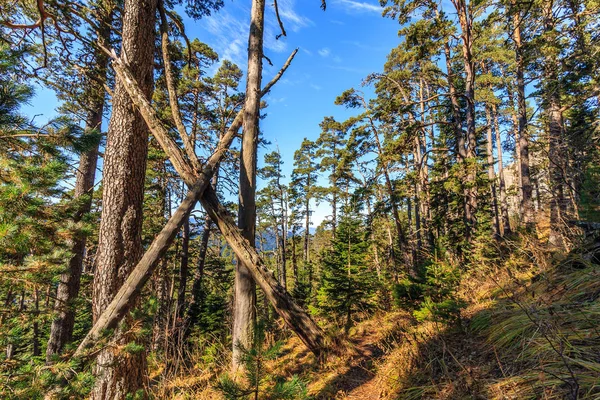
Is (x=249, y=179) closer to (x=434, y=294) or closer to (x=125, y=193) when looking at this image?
(x=125, y=193)

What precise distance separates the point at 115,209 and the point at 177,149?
1147mm

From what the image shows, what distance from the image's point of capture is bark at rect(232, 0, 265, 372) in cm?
410

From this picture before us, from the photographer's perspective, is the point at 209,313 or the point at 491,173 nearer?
the point at 209,313

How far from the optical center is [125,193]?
3400 millimetres

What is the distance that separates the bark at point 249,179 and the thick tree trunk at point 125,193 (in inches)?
55.1

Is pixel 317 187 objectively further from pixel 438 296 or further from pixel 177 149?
pixel 177 149

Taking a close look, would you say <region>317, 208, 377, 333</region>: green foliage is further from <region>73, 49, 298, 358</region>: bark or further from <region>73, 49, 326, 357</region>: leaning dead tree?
<region>73, 49, 298, 358</region>: bark

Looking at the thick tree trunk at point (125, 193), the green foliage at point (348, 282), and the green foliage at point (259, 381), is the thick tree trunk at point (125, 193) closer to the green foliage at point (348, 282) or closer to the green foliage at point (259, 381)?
the green foliage at point (259, 381)

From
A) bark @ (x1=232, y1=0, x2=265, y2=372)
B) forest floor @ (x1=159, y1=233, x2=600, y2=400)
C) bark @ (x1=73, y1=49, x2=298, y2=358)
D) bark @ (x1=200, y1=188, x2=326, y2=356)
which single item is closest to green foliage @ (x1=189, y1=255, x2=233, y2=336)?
bark @ (x1=232, y1=0, x2=265, y2=372)

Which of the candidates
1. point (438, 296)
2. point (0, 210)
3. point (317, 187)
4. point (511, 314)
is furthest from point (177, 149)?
point (317, 187)

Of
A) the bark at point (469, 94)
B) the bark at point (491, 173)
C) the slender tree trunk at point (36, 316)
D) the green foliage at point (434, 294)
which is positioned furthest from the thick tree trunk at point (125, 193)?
the bark at point (491, 173)

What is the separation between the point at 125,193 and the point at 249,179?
184cm

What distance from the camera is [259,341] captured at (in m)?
1.92

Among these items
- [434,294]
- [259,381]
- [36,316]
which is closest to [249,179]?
[259,381]
